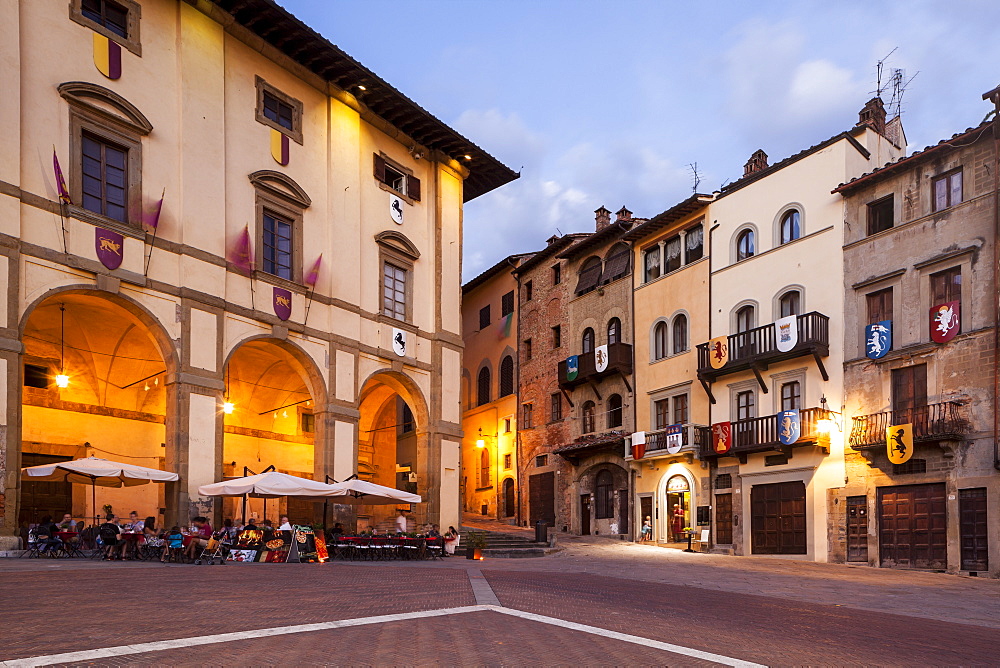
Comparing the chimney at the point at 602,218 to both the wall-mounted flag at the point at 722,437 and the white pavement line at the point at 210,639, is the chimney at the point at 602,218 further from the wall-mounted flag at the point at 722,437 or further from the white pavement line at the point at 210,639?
the white pavement line at the point at 210,639

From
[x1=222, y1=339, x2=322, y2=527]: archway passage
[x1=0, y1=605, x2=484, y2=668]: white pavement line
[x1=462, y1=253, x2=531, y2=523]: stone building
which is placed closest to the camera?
[x1=0, y1=605, x2=484, y2=668]: white pavement line

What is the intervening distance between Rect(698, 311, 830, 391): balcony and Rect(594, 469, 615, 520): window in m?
7.20

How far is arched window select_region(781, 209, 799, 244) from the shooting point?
1158 inches

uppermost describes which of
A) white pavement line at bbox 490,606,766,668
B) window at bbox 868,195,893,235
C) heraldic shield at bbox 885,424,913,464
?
window at bbox 868,195,893,235

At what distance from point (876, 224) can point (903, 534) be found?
9204 millimetres

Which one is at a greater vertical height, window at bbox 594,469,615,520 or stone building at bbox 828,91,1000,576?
stone building at bbox 828,91,1000,576

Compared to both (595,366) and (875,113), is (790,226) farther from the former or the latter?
(595,366)

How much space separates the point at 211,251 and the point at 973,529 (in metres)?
20.9

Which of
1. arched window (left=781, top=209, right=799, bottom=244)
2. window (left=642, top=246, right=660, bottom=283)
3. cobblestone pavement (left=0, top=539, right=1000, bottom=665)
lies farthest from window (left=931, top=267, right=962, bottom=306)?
window (left=642, top=246, right=660, bottom=283)

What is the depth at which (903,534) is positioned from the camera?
24.7 m

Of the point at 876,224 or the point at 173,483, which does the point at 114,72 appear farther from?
the point at 876,224

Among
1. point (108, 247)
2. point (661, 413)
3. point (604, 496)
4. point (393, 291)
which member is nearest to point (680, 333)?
point (661, 413)

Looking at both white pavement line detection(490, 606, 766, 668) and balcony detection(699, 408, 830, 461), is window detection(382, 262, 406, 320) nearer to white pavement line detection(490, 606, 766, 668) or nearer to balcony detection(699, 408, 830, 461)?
balcony detection(699, 408, 830, 461)

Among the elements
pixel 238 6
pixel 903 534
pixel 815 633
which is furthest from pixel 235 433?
pixel 815 633
